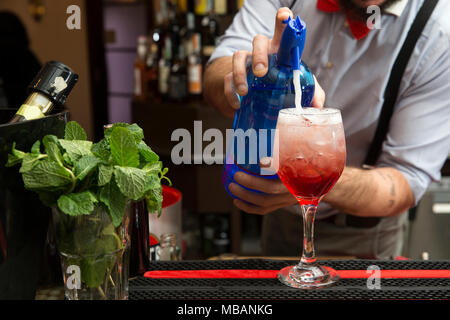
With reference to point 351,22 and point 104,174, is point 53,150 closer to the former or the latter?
point 104,174

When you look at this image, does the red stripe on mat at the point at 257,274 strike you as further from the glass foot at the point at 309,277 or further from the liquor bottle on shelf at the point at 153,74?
the liquor bottle on shelf at the point at 153,74

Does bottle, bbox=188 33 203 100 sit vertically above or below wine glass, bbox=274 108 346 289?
above

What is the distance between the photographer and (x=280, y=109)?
90 cm

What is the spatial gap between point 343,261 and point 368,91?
0.71m

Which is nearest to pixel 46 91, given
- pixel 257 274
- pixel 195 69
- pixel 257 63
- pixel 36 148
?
pixel 36 148

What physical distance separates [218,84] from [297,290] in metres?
0.67

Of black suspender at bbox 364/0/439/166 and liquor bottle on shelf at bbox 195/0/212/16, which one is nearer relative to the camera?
black suspender at bbox 364/0/439/166

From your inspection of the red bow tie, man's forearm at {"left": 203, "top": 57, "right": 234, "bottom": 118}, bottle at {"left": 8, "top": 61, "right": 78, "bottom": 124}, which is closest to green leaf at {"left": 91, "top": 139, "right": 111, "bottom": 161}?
bottle at {"left": 8, "top": 61, "right": 78, "bottom": 124}

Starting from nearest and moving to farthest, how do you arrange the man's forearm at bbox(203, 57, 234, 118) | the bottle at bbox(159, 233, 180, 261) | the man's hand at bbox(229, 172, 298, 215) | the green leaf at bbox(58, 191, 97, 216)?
the green leaf at bbox(58, 191, 97, 216) → the man's hand at bbox(229, 172, 298, 215) → the bottle at bbox(159, 233, 180, 261) → the man's forearm at bbox(203, 57, 234, 118)

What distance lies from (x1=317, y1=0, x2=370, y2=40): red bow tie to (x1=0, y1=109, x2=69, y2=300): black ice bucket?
93cm

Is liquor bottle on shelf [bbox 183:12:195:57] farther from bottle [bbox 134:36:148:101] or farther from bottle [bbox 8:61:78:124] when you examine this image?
bottle [bbox 8:61:78:124]

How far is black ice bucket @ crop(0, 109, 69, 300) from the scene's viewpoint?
69 cm

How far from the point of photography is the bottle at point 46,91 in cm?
77

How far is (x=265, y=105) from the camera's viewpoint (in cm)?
91
